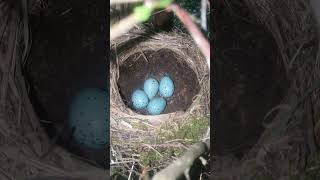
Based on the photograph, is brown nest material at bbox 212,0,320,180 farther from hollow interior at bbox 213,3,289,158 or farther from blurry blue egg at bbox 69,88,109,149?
blurry blue egg at bbox 69,88,109,149

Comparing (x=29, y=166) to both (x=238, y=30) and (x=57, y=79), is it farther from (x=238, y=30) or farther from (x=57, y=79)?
(x=238, y=30)

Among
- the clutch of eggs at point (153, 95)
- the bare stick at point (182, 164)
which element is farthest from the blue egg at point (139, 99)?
the bare stick at point (182, 164)

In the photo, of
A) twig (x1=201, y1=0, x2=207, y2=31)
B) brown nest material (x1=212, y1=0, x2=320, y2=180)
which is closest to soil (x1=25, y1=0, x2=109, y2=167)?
twig (x1=201, y1=0, x2=207, y2=31)

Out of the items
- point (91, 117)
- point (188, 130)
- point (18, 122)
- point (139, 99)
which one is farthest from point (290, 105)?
point (18, 122)

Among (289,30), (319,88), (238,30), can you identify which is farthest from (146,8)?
(319,88)

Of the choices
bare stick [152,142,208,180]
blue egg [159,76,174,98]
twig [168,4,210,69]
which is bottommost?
bare stick [152,142,208,180]

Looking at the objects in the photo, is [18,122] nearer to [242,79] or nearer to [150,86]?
[150,86]
